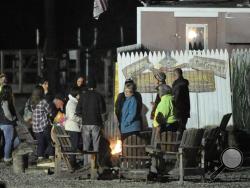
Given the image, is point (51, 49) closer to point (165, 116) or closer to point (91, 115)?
point (91, 115)

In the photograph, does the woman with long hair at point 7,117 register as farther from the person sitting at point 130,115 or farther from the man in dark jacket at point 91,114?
the person sitting at point 130,115

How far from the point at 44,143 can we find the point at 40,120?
1.57 ft

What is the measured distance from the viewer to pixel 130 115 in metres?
13.6

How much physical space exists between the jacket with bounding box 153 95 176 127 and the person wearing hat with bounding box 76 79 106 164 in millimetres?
997

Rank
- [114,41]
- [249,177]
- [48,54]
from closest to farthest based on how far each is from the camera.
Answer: [249,177], [48,54], [114,41]

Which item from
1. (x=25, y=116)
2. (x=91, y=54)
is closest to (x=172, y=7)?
(x=25, y=116)

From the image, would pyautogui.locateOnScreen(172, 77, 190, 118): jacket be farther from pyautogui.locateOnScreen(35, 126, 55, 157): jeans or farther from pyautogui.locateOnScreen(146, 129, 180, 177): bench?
pyautogui.locateOnScreen(35, 126, 55, 157): jeans

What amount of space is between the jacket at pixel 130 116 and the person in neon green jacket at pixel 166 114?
1.75ft

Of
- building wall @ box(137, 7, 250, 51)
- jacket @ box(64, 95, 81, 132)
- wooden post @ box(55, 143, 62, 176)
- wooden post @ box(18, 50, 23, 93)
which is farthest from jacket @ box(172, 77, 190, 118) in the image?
wooden post @ box(18, 50, 23, 93)

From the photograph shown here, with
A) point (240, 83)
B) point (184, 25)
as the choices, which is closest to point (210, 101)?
point (240, 83)

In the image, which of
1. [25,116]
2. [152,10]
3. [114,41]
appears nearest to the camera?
[25,116]

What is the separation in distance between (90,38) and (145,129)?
31501 millimetres

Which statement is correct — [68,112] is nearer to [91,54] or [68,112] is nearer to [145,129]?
[145,129]

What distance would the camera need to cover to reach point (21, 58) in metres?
36.5
